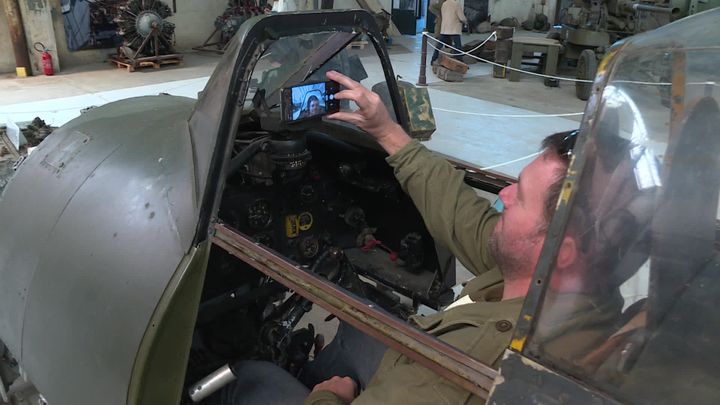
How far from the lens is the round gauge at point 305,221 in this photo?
2327mm

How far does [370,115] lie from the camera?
6.37 feet

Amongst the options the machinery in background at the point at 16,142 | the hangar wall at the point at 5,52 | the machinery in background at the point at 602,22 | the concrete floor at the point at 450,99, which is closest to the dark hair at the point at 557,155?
the machinery in background at the point at 16,142

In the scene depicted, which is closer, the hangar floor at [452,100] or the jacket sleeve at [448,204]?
the jacket sleeve at [448,204]

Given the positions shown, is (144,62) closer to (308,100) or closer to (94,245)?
(308,100)

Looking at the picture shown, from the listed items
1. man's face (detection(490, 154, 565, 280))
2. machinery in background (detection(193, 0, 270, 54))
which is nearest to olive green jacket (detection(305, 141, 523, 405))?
man's face (detection(490, 154, 565, 280))

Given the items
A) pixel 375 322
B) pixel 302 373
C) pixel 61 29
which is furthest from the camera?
pixel 61 29

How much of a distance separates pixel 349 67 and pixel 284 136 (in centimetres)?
41

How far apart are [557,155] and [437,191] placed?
623mm

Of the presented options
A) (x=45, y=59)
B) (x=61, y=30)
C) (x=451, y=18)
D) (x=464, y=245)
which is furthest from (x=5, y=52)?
(x=464, y=245)

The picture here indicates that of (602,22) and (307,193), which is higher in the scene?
(602,22)

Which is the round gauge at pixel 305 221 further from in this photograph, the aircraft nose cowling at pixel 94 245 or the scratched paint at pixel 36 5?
the scratched paint at pixel 36 5

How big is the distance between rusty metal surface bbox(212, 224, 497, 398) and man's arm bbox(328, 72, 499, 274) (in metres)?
0.68

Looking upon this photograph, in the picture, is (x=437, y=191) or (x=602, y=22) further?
(x=602, y=22)

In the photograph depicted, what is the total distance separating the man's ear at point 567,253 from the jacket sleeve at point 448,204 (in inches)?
35.2
